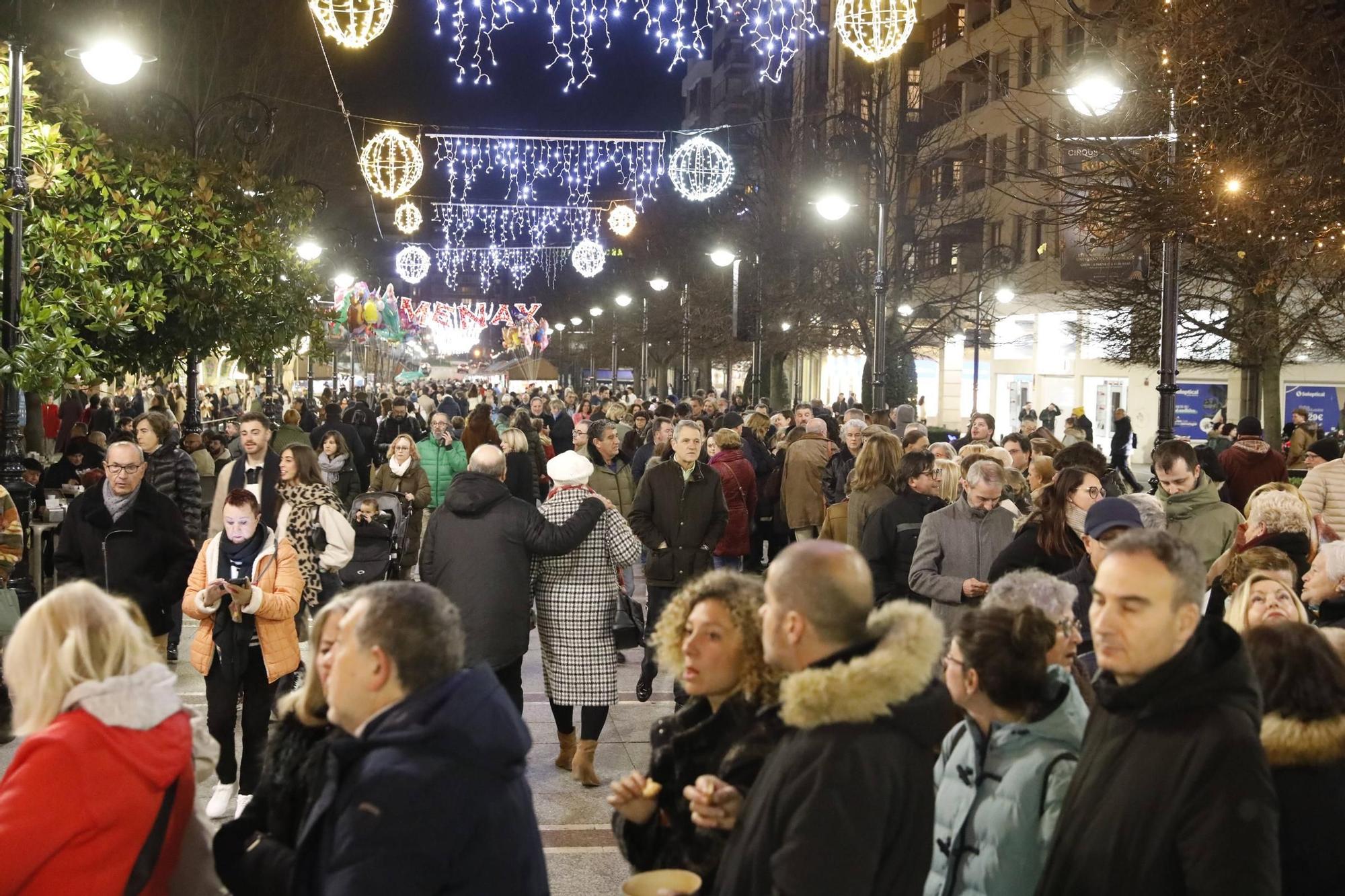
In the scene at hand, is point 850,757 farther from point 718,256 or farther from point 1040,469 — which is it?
point 718,256

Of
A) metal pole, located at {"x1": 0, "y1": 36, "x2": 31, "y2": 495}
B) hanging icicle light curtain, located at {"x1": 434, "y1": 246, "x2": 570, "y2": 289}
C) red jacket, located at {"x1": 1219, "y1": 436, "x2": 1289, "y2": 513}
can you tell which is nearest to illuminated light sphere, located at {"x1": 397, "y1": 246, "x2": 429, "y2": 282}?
metal pole, located at {"x1": 0, "y1": 36, "x2": 31, "y2": 495}

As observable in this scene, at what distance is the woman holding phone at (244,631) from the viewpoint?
736 cm

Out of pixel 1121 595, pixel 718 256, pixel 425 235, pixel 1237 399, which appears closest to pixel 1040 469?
pixel 1121 595

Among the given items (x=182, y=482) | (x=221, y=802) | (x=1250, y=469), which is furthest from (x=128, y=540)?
(x=1250, y=469)

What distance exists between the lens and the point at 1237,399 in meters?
37.1

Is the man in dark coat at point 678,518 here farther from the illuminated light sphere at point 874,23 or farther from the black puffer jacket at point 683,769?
the black puffer jacket at point 683,769

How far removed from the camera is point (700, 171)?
87.8ft

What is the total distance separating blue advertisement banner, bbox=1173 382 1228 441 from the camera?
3572 cm

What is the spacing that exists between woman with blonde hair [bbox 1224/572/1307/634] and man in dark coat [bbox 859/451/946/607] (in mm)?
3328

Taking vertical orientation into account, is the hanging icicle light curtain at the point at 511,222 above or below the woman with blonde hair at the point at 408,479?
above

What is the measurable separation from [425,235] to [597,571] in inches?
4075

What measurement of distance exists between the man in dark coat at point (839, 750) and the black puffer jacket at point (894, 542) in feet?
16.9

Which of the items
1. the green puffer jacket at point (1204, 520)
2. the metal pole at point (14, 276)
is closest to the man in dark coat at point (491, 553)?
the green puffer jacket at point (1204, 520)

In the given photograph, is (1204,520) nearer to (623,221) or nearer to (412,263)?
(623,221)
